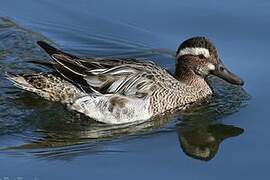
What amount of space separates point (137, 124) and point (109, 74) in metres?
0.66

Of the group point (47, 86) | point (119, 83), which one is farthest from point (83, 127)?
point (47, 86)

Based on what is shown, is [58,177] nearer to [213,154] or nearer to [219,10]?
[213,154]

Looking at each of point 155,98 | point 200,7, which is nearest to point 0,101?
point 155,98

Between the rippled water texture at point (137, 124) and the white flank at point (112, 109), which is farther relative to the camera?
the white flank at point (112, 109)

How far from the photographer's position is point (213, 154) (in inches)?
373

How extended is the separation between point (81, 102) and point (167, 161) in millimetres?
1688

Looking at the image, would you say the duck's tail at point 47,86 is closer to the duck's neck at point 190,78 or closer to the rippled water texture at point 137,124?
the rippled water texture at point 137,124

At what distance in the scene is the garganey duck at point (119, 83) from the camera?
33.8 feet

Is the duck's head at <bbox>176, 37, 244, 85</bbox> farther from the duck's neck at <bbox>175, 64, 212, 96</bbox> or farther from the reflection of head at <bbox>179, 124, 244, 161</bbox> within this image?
the reflection of head at <bbox>179, 124, 244, 161</bbox>

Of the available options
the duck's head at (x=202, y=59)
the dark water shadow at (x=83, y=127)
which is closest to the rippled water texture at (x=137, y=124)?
the dark water shadow at (x=83, y=127)

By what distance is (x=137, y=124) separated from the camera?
33.4 feet

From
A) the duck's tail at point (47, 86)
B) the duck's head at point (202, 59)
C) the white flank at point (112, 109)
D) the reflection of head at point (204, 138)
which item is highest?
the duck's head at point (202, 59)

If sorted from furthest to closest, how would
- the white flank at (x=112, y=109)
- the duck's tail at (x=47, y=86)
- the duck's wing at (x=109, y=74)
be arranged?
the duck's tail at (x=47, y=86), the duck's wing at (x=109, y=74), the white flank at (x=112, y=109)

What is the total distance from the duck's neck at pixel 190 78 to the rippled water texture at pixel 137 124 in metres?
0.23
